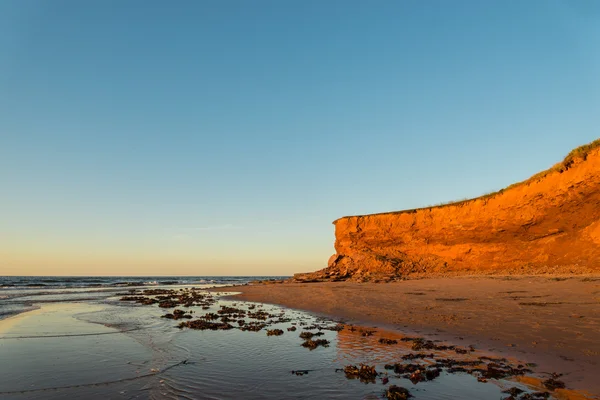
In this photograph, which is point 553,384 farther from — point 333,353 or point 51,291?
point 51,291

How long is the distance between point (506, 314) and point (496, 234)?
20177 mm

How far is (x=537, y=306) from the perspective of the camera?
1427 cm

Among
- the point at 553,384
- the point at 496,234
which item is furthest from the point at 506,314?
the point at 496,234

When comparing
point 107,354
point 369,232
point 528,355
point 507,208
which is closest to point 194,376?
point 107,354

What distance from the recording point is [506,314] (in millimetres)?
13375

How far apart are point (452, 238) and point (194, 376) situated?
3293cm

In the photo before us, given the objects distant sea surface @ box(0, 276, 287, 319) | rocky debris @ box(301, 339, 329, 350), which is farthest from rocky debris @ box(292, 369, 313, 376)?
distant sea surface @ box(0, 276, 287, 319)

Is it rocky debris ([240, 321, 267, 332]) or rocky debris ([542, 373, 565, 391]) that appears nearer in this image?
rocky debris ([542, 373, 565, 391])

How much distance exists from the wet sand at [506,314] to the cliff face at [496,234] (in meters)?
6.56

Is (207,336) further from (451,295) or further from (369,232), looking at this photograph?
(369,232)

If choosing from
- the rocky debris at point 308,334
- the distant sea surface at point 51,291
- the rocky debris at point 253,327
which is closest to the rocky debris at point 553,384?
the rocky debris at point 308,334

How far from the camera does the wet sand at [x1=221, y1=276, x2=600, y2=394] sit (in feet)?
28.0

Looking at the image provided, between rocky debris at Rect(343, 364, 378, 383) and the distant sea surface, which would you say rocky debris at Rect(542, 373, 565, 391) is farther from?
the distant sea surface

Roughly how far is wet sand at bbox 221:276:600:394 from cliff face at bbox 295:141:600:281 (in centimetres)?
656
